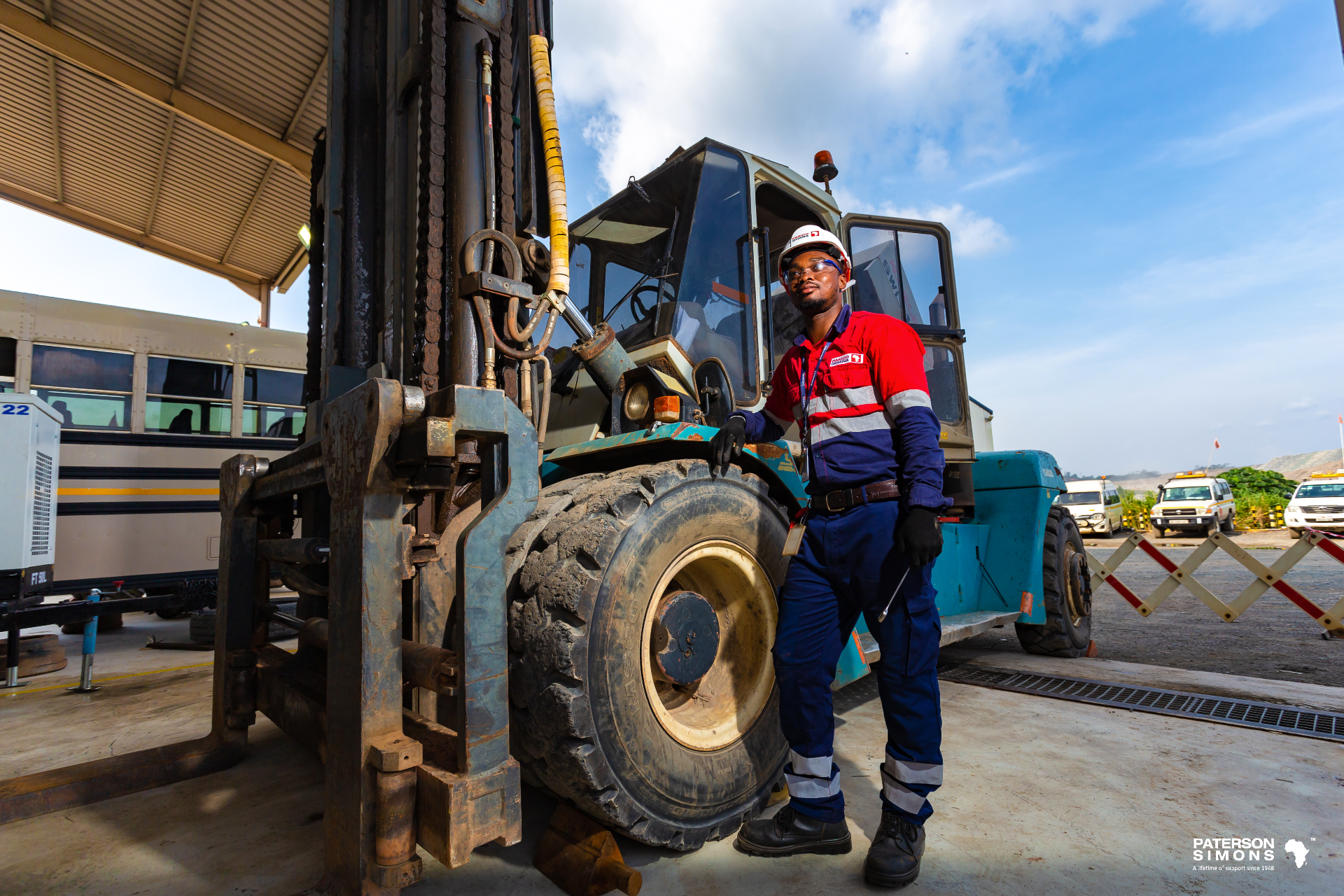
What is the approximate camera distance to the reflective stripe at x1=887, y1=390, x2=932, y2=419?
240 cm

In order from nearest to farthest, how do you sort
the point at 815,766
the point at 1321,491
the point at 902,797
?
the point at 902,797 < the point at 815,766 < the point at 1321,491

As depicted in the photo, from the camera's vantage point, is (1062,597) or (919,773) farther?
(1062,597)

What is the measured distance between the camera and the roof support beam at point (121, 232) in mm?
12547

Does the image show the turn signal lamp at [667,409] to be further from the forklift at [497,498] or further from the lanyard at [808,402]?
the lanyard at [808,402]

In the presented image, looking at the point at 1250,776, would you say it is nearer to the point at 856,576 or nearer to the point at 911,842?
the point at 911,842

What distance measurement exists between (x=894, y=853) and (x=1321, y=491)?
24.3 metres

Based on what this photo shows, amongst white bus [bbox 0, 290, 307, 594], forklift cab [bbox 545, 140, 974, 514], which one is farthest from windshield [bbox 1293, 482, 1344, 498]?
white bus [bbox 0, 290, 307, 594]

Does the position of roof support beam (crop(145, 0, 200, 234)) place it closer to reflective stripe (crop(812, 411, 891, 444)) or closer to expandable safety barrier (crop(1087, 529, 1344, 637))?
reflective stripe (crop(812, 411, 891, 444))

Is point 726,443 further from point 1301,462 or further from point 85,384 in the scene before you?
point 1301,462

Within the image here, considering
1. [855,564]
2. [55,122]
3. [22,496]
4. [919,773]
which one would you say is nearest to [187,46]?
[55,122]

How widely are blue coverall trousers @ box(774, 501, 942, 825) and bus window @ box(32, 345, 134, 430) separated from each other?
27.3 ft

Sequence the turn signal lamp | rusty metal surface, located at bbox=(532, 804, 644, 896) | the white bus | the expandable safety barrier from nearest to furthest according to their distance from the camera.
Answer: rusty metal surface, located at bbox=(532, 804, 644, 896), the turn signal lamp, the expandable safety barrier, the white bus

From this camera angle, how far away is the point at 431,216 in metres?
2.53

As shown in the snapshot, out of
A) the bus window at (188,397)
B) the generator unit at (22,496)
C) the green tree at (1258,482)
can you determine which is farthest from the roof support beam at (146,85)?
the green tree at (1258,482)
